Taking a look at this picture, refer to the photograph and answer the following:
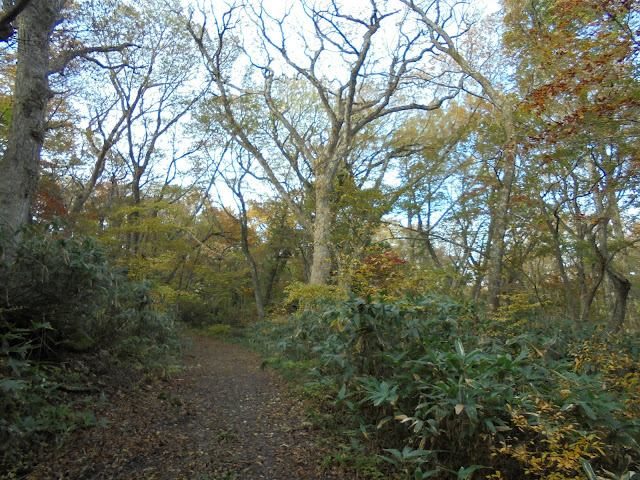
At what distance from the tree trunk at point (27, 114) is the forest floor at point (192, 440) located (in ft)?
8.84

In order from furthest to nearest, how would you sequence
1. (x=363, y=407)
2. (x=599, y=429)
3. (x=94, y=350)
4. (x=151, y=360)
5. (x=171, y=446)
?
(x=151, y=360) < (x=94, y=350) < (x=363, y=407) < (x=171, y=446) < (x=599, y=429)

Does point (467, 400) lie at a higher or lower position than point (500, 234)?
lower

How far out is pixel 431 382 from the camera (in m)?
Answer: 3.34

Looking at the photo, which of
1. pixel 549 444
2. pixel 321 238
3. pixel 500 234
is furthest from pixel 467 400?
pixel 321 238

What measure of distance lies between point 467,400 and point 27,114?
613 centimetres

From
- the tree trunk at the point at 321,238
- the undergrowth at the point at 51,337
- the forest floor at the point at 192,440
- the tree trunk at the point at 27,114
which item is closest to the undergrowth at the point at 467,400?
the forest floor at the point at 192,440

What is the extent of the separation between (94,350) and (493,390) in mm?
4679

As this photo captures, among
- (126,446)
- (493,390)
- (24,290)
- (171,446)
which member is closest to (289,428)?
(171,446)

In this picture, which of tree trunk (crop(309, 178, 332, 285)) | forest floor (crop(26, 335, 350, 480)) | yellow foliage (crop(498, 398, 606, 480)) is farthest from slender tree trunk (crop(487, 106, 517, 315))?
yellow foliage (crop(498, 398, 606, 480))

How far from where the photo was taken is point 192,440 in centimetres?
361

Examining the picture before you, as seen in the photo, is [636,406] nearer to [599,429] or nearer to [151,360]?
[599,429]

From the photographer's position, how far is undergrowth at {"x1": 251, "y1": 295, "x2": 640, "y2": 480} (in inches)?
102

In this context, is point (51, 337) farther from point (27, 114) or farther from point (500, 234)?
point (500, 234)

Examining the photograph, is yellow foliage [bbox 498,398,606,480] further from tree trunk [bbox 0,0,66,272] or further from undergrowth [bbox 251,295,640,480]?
tree trunk [bbox 0,0,66,272]
